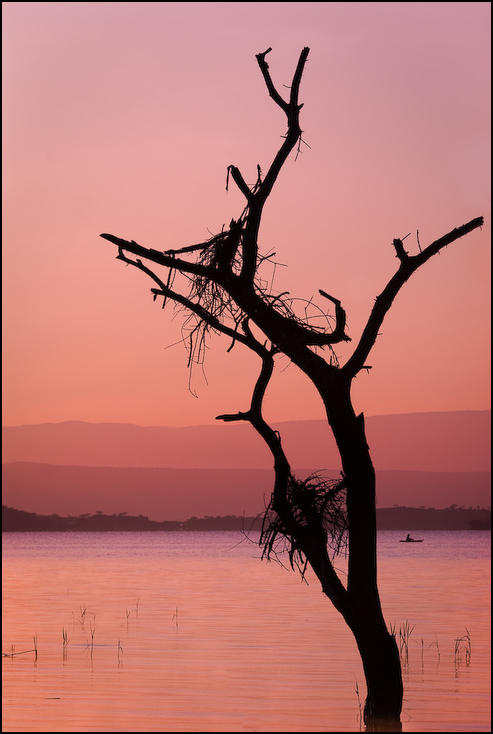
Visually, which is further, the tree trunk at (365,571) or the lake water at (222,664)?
the lake water at (222,664)

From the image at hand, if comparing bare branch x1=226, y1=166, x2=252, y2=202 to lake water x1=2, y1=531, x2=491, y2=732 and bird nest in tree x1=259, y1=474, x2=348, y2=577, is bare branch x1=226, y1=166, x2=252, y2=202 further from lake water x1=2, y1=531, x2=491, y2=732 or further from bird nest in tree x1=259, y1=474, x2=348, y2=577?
lake water x1=2, y1=531, x2=491, y2=732

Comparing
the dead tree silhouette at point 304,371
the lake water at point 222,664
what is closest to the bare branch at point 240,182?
the dead tree silhouette at point 304,371

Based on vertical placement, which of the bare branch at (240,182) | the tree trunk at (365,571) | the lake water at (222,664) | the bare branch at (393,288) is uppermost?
the bare branch at (240,182)

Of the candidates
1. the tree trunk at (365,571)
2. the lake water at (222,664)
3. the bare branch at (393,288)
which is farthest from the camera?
the lake water at (222,664)

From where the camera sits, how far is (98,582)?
46.2m

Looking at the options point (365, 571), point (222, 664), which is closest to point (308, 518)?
point (365, 571)

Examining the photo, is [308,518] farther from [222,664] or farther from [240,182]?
[222,664]

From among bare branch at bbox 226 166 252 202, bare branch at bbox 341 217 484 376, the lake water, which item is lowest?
the lake water

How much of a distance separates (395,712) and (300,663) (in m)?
10.1

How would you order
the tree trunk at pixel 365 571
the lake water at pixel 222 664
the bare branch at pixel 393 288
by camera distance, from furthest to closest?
the lake water at pixel 222 664, the bare branch at pixel 393 288, the tree trunk at pixel 365 571

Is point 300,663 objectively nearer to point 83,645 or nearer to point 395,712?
point 83,645

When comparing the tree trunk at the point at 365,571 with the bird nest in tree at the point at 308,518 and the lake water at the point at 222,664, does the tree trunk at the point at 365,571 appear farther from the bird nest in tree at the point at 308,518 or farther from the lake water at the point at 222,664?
the lake water at the point at 222,664

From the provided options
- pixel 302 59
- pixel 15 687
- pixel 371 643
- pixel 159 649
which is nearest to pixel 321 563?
pixel 371 643

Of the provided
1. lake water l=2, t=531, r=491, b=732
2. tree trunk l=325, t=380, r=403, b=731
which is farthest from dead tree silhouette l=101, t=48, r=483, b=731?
lake water l=2, t=531, r=491, b=732
